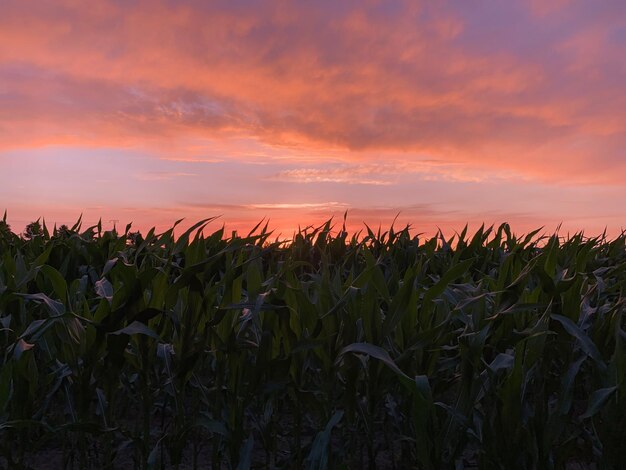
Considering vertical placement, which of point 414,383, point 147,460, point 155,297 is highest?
point 155,297

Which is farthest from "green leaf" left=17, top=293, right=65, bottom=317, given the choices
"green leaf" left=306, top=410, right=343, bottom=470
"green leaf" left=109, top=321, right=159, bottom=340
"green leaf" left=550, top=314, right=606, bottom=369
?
"green leaf" left=550, top=314, right=606, bottom=369

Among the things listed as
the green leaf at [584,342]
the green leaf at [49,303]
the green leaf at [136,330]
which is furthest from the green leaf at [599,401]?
the green leaf at [49,303]

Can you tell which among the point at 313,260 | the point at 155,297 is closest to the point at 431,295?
the point at 155,297

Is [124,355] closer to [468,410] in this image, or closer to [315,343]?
[315,343]

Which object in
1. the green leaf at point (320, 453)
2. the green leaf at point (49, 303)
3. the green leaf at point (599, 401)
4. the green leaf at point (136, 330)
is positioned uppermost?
the green leaf at point (49, 303)

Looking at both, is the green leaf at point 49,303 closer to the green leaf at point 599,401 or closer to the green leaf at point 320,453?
the green leaf at point 320,453

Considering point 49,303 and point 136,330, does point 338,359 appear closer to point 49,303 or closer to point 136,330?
point 136,330

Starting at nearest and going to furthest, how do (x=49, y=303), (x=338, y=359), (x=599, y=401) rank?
(x=599, y=401), (x=338, y=359), (x=49, y=303)

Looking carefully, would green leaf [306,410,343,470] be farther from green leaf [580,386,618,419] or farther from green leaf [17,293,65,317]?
green leaf [17,293,65,317]

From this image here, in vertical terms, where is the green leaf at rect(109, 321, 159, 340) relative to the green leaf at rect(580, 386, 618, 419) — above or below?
above

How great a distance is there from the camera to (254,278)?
8.75ft

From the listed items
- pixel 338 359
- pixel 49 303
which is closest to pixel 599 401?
pixel 338 359

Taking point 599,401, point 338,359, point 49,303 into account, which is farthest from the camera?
point 49,303

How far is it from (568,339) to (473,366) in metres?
A: 0.53
